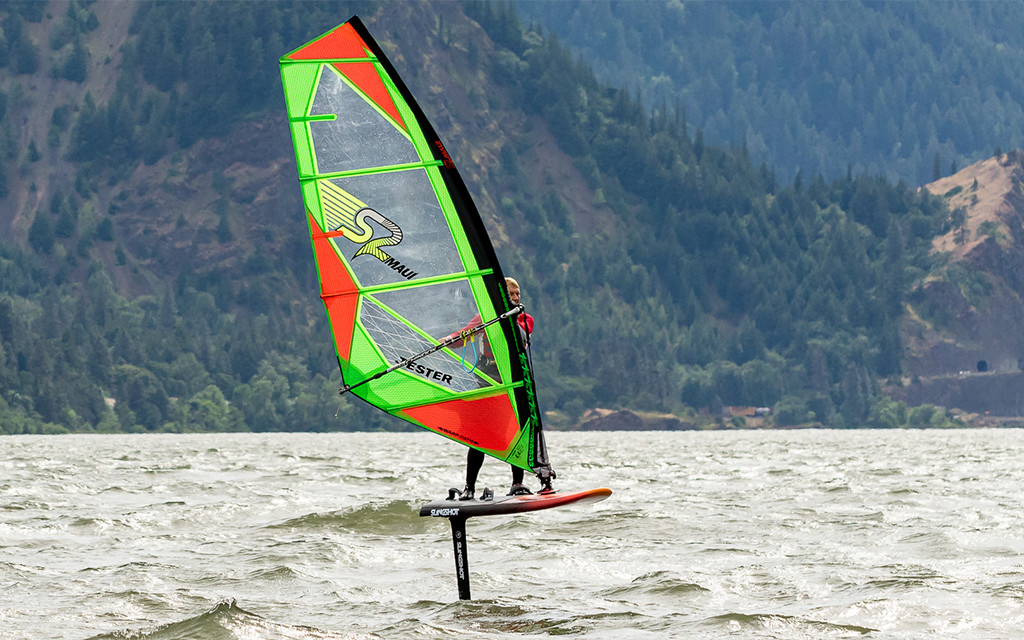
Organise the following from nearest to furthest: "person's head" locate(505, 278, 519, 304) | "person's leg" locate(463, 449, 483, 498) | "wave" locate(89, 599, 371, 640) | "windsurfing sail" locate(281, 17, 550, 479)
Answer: "wave" locate(89, 599, 371, 640), "windsurfing sail" locate(281, 17, 550, 479), "person's leg" locate(463, 449, 483, 498), "person's head" locate(505, 278, 519, 304)

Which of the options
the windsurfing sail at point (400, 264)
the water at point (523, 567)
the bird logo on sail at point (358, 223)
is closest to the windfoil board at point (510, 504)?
the windsurfing sail at point (400, 264)

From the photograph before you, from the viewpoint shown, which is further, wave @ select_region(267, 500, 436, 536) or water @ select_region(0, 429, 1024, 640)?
wave @ select_region(267, 500, 436, 536)

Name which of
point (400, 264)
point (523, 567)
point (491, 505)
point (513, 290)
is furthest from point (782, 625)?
point (400, 264)

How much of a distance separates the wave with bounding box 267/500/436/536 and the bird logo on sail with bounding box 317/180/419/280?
9774mm

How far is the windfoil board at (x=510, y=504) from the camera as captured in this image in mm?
15359

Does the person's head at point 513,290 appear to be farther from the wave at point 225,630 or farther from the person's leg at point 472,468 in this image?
the wave at point 225,630

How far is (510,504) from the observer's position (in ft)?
50.8

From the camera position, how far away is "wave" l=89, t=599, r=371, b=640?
1508cm

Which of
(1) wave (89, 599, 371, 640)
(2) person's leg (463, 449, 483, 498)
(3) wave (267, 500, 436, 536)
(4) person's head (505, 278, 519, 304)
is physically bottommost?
(1) wave (89, 599, 371, 640)

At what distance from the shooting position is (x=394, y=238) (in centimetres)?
1623

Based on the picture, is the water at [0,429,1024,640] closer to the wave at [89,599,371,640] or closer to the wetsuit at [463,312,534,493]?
the wave at [89,599,371,640]

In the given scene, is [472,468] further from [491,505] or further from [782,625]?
[782,625]

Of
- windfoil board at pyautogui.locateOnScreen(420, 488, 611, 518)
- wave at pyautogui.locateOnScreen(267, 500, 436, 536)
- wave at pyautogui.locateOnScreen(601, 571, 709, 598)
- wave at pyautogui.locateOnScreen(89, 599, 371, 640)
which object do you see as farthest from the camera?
wave at pyautogui.locateOnScreen(267, 500, 436, 536)

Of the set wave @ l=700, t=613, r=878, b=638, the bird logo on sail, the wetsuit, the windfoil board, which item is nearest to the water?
wave @ l=700, t=613, r=878, b=638
